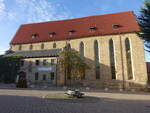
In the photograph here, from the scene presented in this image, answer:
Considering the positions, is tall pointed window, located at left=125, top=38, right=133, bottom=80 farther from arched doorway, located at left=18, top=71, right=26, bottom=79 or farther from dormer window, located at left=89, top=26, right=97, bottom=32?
arched doorway, located at left=18, top=71, right=26, bottom=79

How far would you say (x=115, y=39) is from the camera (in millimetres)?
33219

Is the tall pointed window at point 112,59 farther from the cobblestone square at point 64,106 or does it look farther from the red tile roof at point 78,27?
the cobblestone square at point 64,106

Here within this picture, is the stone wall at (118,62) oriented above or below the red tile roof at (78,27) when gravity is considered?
below

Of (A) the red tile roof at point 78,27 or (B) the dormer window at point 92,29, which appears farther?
(B) the dormer window at point 92,29

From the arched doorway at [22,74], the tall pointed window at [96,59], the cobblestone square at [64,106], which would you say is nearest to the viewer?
the cobblestone square at [64,106]

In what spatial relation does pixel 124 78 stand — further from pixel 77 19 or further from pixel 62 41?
pixel 77 19

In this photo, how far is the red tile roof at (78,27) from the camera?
3441 cm

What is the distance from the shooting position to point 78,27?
38.5m

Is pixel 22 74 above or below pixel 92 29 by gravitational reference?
below

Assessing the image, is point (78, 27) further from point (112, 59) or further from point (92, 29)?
point (112, 59)

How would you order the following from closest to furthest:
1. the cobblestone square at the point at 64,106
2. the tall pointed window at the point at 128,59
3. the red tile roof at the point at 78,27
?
the cobblestone square at the point at 64,106 < the tall pointed window at the point at 128,59 < the red tile roof at the point at 78,27

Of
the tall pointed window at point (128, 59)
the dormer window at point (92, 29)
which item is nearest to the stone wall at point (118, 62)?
the tall pointed window at point (128, 59)

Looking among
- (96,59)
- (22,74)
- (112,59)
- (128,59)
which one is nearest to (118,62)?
(112,59)

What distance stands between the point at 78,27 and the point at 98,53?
9353 mm
